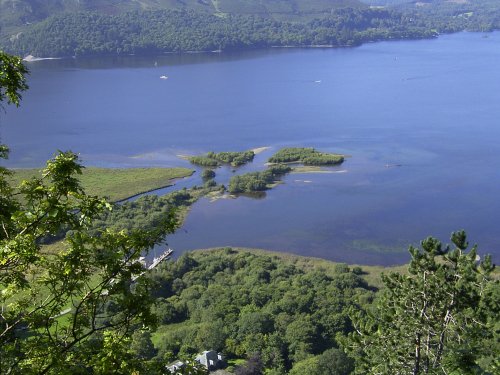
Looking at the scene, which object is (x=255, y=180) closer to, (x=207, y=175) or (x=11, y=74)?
(x=207, y=175)

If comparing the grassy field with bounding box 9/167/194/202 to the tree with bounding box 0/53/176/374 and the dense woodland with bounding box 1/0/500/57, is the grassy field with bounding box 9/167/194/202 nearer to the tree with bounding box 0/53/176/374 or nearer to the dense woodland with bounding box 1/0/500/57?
the tree with bounding box 0/53/176/374

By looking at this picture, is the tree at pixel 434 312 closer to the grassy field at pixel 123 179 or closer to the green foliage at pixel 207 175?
the grassy field at pixel 123 179

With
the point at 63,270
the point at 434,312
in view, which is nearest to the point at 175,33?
the point at 434,312

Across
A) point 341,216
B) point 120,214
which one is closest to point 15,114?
point 120,214

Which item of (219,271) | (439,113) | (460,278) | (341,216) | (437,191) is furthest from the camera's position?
(439,113)

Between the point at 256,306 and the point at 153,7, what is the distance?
9231 cm

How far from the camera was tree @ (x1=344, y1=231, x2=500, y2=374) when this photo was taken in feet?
25.0

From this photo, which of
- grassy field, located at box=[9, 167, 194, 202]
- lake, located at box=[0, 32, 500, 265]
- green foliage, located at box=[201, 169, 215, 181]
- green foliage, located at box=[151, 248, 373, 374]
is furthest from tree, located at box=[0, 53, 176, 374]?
green foliage, located at box=[201, 169, 215, 181]

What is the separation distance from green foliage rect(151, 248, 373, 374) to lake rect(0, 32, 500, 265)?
3.42 metres

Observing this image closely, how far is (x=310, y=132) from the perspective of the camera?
45.2 meters

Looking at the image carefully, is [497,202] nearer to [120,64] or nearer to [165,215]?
[165,215]

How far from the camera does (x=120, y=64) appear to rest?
81.1m

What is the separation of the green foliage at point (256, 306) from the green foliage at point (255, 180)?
28.1 ft

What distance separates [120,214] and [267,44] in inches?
2749
